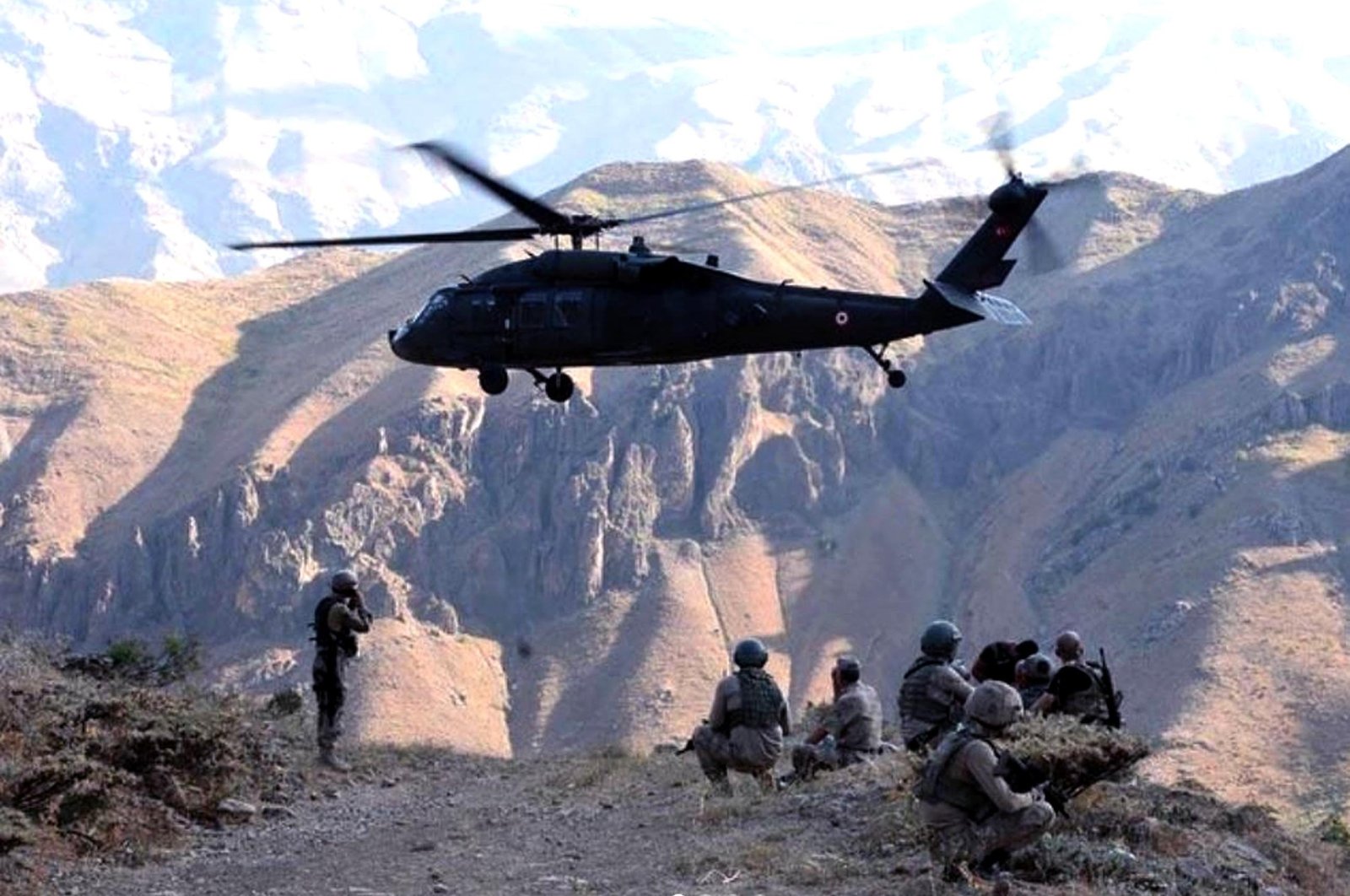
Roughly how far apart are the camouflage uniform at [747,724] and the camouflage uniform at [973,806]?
5369 millimetres

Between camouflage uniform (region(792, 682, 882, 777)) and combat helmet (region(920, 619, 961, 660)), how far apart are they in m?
1.76

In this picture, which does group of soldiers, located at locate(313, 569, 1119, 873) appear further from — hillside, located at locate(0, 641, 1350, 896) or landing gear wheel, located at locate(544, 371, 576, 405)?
landing gear wheel, located at locate(544, 371, 576, 405)

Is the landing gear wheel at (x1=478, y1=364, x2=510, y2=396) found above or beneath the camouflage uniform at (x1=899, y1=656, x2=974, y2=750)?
above

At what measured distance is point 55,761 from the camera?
16.6 meters

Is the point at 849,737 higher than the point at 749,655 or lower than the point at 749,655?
lower

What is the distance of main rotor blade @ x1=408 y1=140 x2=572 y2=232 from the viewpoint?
24.6 metres

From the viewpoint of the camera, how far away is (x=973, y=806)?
1369 cm

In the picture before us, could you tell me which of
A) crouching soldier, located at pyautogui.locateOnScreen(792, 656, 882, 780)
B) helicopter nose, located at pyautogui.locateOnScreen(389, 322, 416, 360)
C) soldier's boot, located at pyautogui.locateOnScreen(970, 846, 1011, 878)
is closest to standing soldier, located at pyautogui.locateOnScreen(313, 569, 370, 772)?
crouching soldier, located at pyautogui.locateOnScreen(792, 656, 882, 780)

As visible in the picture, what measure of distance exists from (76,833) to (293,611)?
155 metres

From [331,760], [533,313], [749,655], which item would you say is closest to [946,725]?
[749,655]

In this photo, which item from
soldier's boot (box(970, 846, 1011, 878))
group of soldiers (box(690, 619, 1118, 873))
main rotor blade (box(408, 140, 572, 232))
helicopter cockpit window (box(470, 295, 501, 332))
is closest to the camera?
group of soldiers (box(690, 619, 1118, 873))

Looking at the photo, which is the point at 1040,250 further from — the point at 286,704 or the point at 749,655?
the point at 286,704

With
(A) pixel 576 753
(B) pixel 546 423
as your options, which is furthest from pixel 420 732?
(A) pixel 576 753

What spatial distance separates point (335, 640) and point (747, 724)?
555 cm
